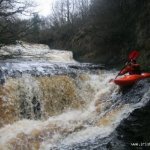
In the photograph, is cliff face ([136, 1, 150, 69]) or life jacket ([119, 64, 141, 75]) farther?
cliff face ([136, 1, 150, 69])

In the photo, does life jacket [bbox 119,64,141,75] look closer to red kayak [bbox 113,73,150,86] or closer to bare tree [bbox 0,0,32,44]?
red kayak [bbox 113,73,150,86]

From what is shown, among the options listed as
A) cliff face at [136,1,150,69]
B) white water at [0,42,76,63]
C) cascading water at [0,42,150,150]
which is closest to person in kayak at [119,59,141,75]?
cascading water at [0,42,150,150]

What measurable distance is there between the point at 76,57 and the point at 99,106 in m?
11.4

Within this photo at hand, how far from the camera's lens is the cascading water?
865 centimetres

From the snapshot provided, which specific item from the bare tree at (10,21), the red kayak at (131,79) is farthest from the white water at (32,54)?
the red kayak at (131,79)

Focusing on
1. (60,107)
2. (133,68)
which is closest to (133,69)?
(133,68)

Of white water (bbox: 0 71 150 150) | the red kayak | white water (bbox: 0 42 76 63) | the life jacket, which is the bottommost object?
white water (bbox: 0 71 150 150)

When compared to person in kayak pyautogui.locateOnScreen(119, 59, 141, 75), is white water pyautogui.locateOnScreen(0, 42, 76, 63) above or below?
above

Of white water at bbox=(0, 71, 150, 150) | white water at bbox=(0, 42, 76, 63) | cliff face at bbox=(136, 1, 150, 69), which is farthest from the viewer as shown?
white water at bbox=(0, 42, 76, 63)

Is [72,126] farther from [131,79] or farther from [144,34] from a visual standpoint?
[144,34]

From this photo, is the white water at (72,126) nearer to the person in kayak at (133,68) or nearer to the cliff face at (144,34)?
the person in kayak at (133,68)

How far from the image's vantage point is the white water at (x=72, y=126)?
8.57 meters

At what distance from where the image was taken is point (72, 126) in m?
9.63

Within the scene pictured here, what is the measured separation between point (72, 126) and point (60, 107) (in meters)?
1.71
